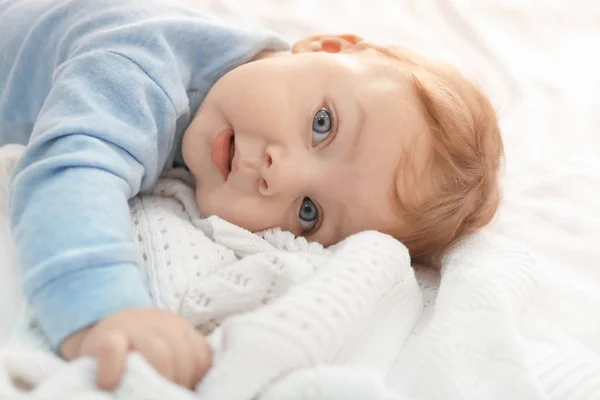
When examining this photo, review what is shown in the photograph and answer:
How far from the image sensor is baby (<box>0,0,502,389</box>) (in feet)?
2.47

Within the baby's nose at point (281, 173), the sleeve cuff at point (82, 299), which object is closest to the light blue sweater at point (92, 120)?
the sleeve cuff at point (82, 299)

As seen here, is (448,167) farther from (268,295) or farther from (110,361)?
(110,361)

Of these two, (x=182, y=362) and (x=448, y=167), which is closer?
(x=182, y=362)

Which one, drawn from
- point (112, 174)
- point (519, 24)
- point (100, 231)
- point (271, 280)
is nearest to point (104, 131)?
point (112, 174)

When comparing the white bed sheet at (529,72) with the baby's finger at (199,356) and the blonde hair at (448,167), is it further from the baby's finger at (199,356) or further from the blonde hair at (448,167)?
the baby's finger at (199,356)

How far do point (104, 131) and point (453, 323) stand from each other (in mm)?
464

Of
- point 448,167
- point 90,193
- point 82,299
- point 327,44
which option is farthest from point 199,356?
point 327,44

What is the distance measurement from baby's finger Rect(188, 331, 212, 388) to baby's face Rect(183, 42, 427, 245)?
1.03 ft

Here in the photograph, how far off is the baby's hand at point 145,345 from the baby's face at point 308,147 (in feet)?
1.02

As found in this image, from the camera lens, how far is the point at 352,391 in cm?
54

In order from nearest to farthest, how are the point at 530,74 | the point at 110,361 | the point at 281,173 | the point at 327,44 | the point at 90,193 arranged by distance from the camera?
the point at 110,361, the point at 90,193, the point at 281,173, the point at 327,44, the point at 530,74

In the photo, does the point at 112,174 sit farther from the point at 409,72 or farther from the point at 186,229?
the point at 409,72

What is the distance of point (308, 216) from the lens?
36.7 inches

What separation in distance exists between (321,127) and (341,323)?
36 cm
